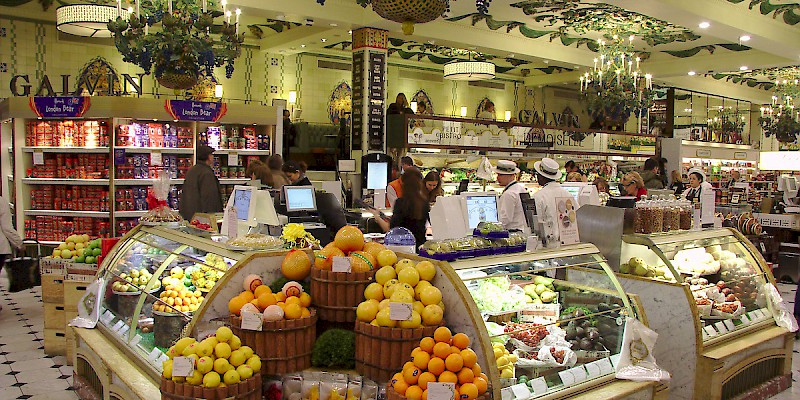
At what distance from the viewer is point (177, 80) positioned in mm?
5609

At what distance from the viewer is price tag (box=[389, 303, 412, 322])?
10.2ft

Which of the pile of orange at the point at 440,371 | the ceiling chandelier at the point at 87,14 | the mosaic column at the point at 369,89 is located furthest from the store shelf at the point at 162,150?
the pile of orange at the point at 440,371

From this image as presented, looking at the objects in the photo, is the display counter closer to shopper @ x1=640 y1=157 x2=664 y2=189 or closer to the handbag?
shopper @ x1=640 y1=157 x2=664 y2=189

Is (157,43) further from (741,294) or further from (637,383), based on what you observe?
(741,294)

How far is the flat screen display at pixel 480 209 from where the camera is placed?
16.7 ft

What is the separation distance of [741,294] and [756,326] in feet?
1.04

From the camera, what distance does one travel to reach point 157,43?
5305 millimetres

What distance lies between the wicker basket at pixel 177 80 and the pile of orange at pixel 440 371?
3.71 m

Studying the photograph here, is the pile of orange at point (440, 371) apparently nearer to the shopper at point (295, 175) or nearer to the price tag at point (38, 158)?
the shopper at point (295, 175)

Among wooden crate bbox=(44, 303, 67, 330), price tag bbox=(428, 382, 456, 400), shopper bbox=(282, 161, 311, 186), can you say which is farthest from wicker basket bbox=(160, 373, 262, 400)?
shopper bbox=(282, 161, 311, 186)

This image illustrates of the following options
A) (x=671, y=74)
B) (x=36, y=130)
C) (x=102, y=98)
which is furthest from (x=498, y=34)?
(x=36, y=130)

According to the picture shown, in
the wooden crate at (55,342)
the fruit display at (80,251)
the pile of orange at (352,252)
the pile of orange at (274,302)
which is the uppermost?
the pile of orange at (352,252)

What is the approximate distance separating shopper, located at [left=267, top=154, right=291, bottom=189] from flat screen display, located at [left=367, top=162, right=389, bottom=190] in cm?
346

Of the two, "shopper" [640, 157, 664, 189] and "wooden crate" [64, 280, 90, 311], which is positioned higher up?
"shopper" [640, 157, 664, 189]
